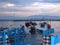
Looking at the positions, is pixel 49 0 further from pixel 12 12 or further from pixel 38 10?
pixel 12 12

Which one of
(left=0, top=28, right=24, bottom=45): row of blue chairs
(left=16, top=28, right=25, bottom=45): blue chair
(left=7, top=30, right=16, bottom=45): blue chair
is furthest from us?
(left=16, top=28, right=25, bottom=45): blue chair

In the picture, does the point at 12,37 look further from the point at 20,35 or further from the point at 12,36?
the point at 20,35

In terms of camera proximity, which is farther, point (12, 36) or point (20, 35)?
point (20, 35)

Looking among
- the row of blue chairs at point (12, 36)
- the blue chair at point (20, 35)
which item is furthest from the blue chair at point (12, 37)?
the blue chair at point (20, 35)

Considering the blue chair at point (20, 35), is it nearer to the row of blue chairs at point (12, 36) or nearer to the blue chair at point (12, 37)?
the row of blue chairs at point (12, 36)

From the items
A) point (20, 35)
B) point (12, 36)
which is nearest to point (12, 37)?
point (12, 36)

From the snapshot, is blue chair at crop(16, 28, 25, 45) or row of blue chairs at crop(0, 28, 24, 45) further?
blue chair at crop(16, 28, 25, 45)

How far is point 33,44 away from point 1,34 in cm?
272

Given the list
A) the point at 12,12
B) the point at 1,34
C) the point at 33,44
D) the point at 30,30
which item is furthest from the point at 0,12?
the point at 1,34

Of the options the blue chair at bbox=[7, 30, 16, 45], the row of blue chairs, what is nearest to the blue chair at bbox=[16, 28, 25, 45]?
the row of blue chairs

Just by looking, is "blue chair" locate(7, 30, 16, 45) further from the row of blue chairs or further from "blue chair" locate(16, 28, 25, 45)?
"blue chair" locate(16, 28, 25, 45)

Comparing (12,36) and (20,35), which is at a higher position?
(12,36)

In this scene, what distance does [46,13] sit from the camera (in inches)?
358

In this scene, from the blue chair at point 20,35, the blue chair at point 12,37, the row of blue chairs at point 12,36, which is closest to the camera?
the row of blue chairs at point 12,36
